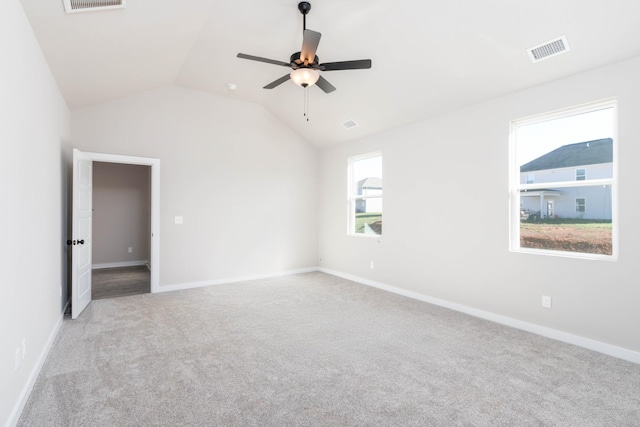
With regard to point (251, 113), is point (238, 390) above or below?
below

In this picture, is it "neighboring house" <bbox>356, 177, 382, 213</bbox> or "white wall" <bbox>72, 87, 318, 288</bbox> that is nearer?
"white wall" <bbox>72, 87, 318, 288</bbox>

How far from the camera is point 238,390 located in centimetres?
235

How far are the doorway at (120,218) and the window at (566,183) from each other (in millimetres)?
7013

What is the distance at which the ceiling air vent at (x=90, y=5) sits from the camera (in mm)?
2344

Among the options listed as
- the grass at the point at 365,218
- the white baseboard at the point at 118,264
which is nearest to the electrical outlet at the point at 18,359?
the grass at the point at 365,218

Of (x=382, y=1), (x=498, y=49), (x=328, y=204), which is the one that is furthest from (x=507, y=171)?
(x=328, y=204)

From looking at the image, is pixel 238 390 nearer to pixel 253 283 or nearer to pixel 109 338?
pixel 109 338

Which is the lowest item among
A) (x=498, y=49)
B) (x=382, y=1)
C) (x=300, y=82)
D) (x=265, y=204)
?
(x=265, y=204)

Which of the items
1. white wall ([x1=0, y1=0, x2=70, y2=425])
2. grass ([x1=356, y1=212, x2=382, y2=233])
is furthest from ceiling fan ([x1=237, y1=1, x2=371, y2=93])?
grass ([x1=356, y1=212, x2=382, y2=233])

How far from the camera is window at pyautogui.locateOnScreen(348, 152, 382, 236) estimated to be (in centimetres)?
572

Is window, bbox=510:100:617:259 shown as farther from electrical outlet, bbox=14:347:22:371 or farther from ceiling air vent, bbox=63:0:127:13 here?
electrical outlet, bbox=14:347:22:371

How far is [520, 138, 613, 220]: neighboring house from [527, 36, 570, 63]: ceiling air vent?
0.97 m

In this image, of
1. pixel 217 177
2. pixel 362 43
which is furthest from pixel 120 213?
pixel 362 43

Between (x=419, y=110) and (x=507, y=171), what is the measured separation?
1479 millimetres
